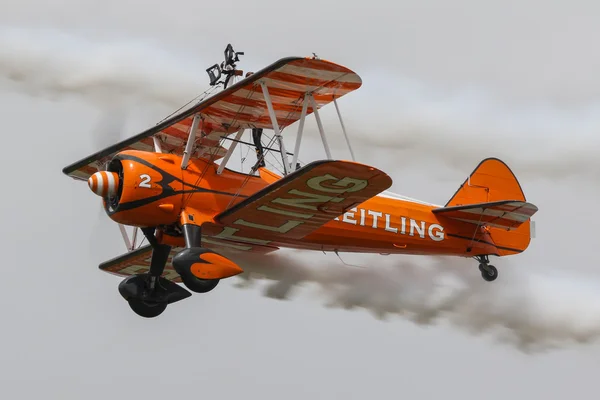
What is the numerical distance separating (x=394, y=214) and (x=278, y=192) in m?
2.92

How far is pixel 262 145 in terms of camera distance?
67.3 feet

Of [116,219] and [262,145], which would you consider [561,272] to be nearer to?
[262,145]

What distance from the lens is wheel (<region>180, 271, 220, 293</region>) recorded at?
1822 cm

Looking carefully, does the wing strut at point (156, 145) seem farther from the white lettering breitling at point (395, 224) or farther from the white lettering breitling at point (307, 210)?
the white lettering breitling at point (395, 224)

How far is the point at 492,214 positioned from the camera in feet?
69.4

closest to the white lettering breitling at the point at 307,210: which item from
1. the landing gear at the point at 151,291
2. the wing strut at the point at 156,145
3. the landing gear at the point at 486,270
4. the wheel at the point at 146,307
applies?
the landing gear at the point at 151,291

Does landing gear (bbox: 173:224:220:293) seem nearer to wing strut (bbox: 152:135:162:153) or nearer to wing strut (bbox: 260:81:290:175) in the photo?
wing strut (bbox: 260:81:290:175)

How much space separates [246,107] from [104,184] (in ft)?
7.54

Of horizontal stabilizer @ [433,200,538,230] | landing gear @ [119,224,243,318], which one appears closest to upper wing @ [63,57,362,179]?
landing gear @ [119,224,243,318]

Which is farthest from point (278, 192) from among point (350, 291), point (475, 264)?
point (475, 264)

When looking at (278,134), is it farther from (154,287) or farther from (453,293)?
(453,293)

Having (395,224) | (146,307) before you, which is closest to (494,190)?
(395,224)

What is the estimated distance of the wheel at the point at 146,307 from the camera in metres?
20.2

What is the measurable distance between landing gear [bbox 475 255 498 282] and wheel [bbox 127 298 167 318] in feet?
16.4
